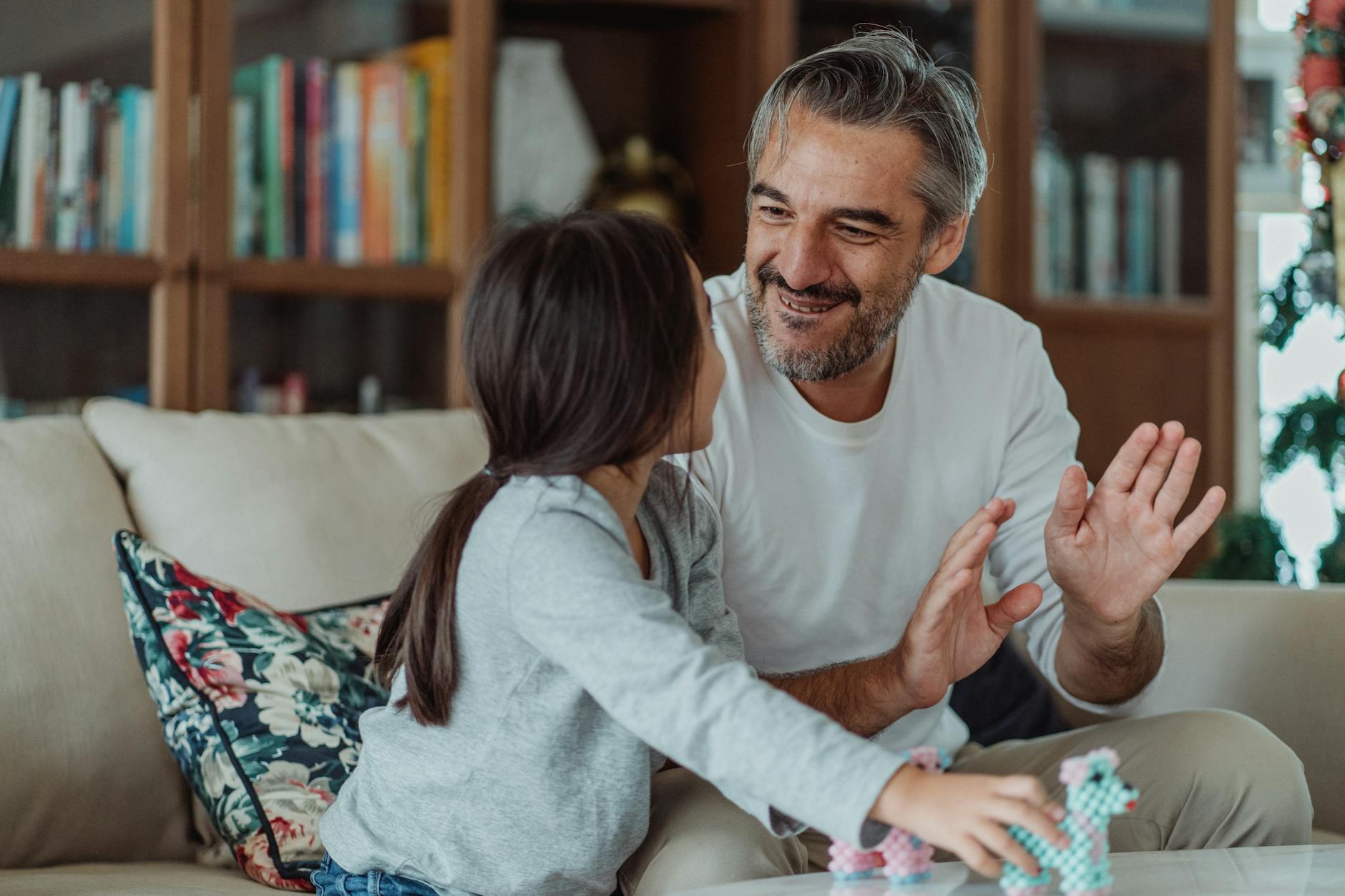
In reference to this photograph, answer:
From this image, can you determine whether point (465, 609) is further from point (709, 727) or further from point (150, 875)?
point (150, 875)

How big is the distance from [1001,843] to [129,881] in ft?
2.83

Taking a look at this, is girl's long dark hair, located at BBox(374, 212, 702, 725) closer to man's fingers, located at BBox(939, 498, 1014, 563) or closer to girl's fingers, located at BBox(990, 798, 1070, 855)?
man's fingers, located at BBox(939, 498, 1014, 563)

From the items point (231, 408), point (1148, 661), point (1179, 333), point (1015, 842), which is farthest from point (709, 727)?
point (1179, 333)

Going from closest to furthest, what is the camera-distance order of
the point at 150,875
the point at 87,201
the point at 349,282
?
the point at 150,875 < the point at 87,201 < the point at 349,282

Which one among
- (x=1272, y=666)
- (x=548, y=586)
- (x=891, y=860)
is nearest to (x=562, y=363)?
(x=548, y=586)

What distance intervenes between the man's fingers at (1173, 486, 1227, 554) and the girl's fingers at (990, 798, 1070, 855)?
47 cm

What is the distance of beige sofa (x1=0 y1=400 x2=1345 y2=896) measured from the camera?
152 cm

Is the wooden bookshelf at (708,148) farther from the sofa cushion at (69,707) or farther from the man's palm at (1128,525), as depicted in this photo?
the man's palm at (1128,525)

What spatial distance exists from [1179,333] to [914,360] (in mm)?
1373

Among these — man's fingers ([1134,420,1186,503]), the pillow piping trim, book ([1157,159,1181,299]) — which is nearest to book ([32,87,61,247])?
the pillow piping trim

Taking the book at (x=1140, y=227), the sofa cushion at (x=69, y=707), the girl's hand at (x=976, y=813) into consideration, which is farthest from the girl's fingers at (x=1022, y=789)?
the book at (x=1140, y=227)

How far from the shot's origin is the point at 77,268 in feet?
6.91

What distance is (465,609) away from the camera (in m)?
1.13

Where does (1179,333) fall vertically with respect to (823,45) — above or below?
below
